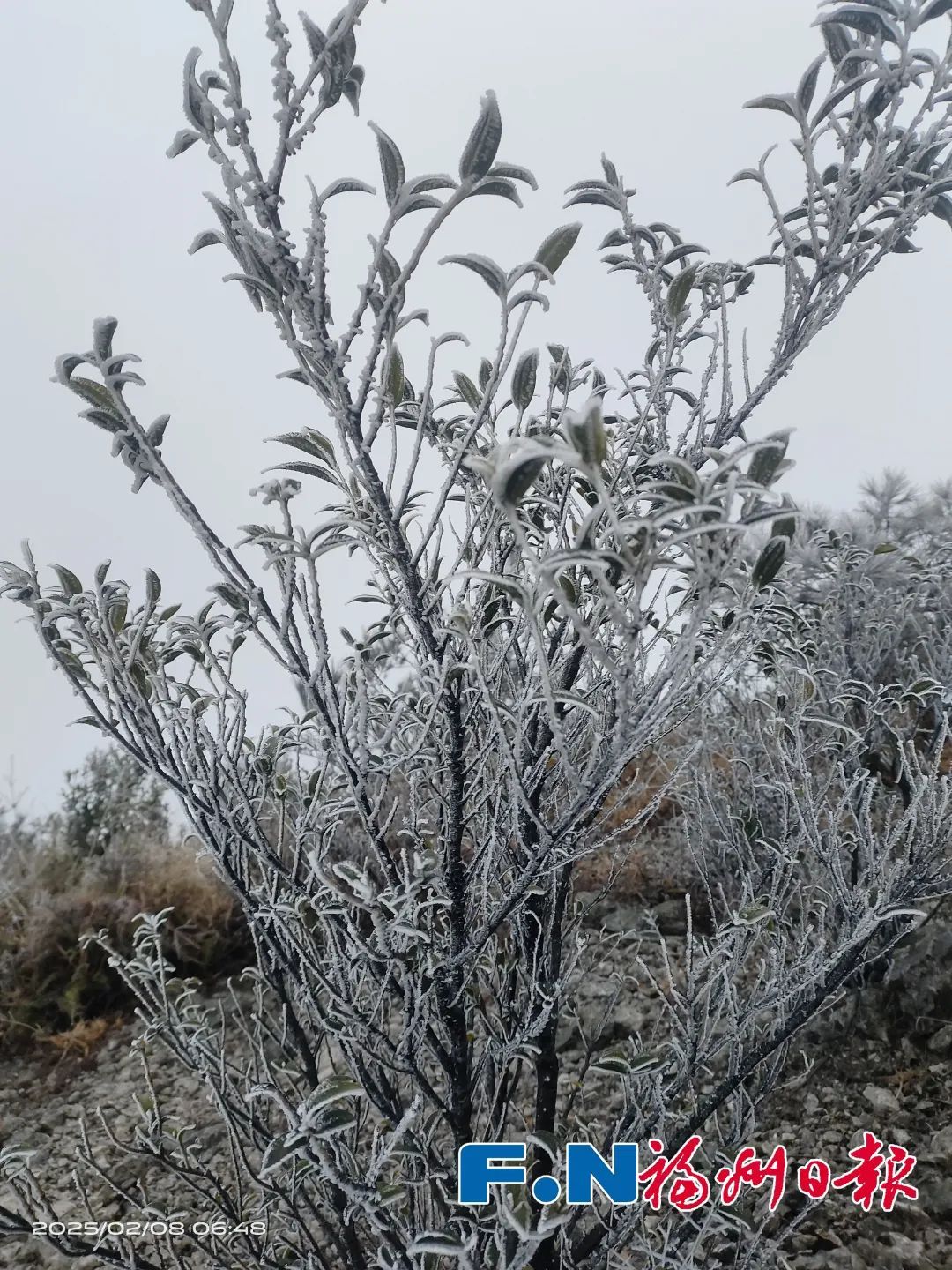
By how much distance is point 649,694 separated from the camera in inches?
37.9

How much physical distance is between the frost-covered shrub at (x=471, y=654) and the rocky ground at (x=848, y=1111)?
341mm

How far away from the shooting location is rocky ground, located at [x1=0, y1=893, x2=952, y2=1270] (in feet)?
6.28

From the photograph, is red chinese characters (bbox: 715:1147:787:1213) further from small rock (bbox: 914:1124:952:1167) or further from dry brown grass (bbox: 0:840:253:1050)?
dry brown grass (bbox: 0:840:253:1050)

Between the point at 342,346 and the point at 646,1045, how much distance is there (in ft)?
8.28

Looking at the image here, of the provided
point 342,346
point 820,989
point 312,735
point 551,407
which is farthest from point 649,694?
point 820,989

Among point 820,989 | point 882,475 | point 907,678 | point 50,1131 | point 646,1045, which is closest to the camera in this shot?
point 820,989

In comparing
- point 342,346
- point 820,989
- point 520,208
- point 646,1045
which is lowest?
point 646,1045

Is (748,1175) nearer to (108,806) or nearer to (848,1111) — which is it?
(848,1111)

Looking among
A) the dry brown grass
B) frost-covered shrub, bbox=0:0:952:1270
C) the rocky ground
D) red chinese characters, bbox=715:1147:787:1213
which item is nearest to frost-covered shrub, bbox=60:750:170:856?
the dry brown grass

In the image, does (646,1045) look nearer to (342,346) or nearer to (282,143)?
(342,346)

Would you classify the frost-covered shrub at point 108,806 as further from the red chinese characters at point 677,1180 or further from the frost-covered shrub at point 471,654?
the red chinese characters at point 677,1180

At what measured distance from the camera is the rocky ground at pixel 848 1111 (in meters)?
1.91

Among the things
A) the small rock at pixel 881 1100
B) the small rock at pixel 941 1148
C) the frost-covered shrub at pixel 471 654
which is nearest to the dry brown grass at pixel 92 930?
the frost-covered shrub at pixel 471 654

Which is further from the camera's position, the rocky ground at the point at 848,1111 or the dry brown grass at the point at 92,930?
the dry brown grass at the point at 92,930
